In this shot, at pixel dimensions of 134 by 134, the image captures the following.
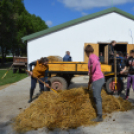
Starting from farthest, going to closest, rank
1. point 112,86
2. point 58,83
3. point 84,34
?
point 84,34 < point 58,83 < point 112,86

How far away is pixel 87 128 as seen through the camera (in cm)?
365

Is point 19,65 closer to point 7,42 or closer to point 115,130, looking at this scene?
point 7,42

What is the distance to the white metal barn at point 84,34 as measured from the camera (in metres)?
12.7

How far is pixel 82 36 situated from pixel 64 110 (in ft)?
30.7

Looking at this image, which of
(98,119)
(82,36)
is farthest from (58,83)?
(82,36)

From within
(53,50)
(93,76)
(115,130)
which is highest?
(53,50)

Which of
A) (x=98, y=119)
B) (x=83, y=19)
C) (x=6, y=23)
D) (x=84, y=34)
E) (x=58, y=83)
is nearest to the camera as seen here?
(x=98, y=119)

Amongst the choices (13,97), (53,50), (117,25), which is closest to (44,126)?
(13,97)

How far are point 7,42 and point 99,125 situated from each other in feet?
76.1

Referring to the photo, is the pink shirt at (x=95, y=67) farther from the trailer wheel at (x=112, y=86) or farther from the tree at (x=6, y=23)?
the tree at (x=6, y=23)

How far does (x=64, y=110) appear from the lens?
428 centimetres

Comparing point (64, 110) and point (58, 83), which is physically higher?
point (58, 83)

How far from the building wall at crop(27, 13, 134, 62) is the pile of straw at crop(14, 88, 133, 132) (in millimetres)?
8275

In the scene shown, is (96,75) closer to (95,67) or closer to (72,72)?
(95,67)
